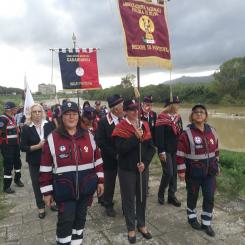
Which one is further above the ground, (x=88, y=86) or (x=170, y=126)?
(x=88, y=86)

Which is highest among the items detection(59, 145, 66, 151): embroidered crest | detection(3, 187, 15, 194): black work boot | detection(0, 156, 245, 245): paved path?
detection(59, 145, 66, 151): embroidered crest

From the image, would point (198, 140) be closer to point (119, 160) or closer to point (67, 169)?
point (119, 160)

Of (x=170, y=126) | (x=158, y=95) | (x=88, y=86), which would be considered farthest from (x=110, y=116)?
(x=158, y=95)

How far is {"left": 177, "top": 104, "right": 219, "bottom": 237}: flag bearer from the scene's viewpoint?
418 cm

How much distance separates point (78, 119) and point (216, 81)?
218 feet

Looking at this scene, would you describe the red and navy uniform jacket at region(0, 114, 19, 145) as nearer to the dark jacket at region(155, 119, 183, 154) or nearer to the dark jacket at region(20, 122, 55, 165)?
the dark jacket at region(20, 122, 55, 165)

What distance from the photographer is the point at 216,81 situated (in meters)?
66.2

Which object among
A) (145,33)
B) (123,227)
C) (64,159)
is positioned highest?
(145,33)

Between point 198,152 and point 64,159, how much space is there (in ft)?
6.02

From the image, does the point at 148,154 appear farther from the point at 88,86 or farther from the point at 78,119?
the point at 88,86

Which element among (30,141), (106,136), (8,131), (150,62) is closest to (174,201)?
(106,136)

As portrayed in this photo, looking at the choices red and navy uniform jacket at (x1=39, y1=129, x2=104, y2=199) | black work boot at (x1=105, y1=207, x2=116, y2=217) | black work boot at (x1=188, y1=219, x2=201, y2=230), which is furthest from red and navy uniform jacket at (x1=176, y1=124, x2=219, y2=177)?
red and navy uniform jacket at (x1=39, y1=129, x2=104, y2=199)

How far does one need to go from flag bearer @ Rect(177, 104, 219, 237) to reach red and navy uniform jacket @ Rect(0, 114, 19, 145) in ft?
12.2

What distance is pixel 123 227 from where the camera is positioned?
14.6 feet
